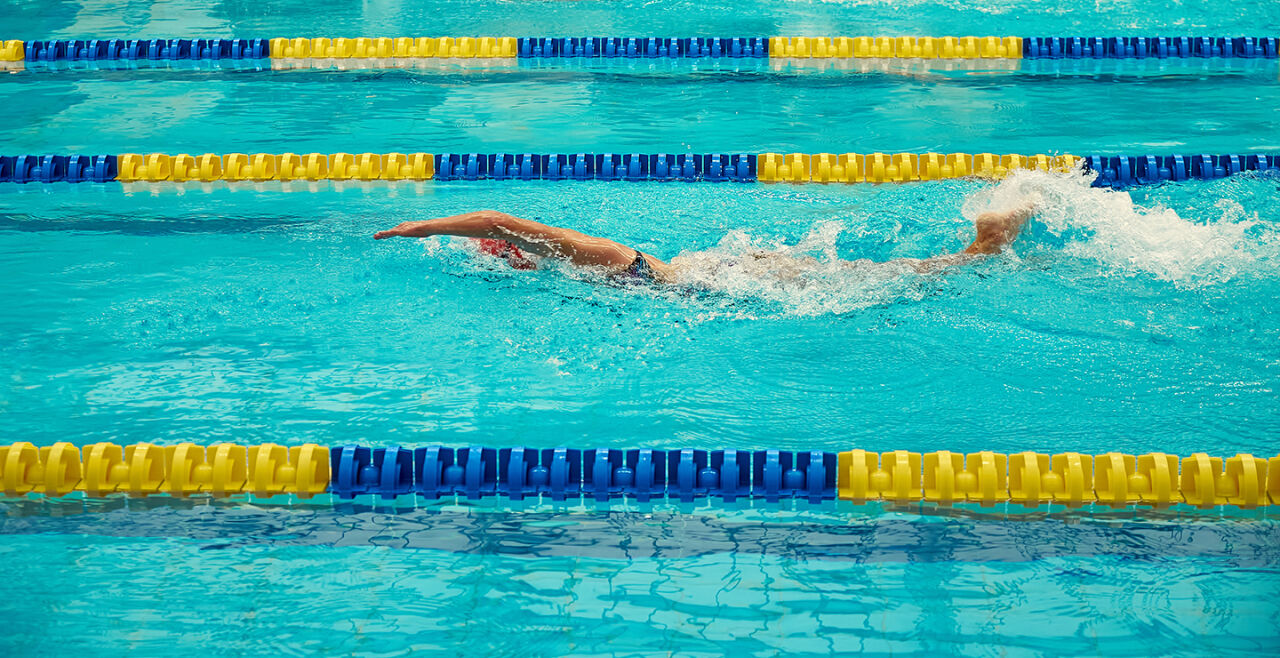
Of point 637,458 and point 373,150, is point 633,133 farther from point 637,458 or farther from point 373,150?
point 637,458

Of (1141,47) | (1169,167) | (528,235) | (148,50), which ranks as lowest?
(1169,167)

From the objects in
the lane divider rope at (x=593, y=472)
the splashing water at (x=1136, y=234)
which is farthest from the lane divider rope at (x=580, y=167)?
the lane divider rope at (x=593, y=472)

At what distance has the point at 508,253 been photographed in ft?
16.3

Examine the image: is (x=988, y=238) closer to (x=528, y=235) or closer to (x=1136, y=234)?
(x=1136, y=234)

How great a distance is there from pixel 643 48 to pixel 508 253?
13.3 ft

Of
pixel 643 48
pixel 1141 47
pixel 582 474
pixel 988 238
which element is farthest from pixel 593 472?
pixel 1141 47

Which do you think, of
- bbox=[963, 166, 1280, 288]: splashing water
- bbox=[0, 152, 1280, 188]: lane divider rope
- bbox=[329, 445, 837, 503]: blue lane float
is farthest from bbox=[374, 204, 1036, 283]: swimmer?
bbox=[0, 152, 1280, 188]: lane divider rope

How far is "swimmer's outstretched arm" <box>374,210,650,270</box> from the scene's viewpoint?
4391 millimetres

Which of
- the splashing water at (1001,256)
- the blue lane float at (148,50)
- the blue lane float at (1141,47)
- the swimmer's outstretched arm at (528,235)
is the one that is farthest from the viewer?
the blue lane float at (148,50)

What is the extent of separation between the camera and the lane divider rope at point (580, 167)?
620cm

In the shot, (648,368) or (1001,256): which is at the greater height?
(1001,256)

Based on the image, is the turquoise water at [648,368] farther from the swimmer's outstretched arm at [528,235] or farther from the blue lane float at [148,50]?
the blue lane float at [148,50]

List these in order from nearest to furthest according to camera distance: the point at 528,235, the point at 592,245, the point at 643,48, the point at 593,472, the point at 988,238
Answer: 1. the point at 593,472
2. the point at 528,235
3. the point at 592,245
4. the point at 988,238
5. the point at 643,48

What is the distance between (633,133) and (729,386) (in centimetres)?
314
